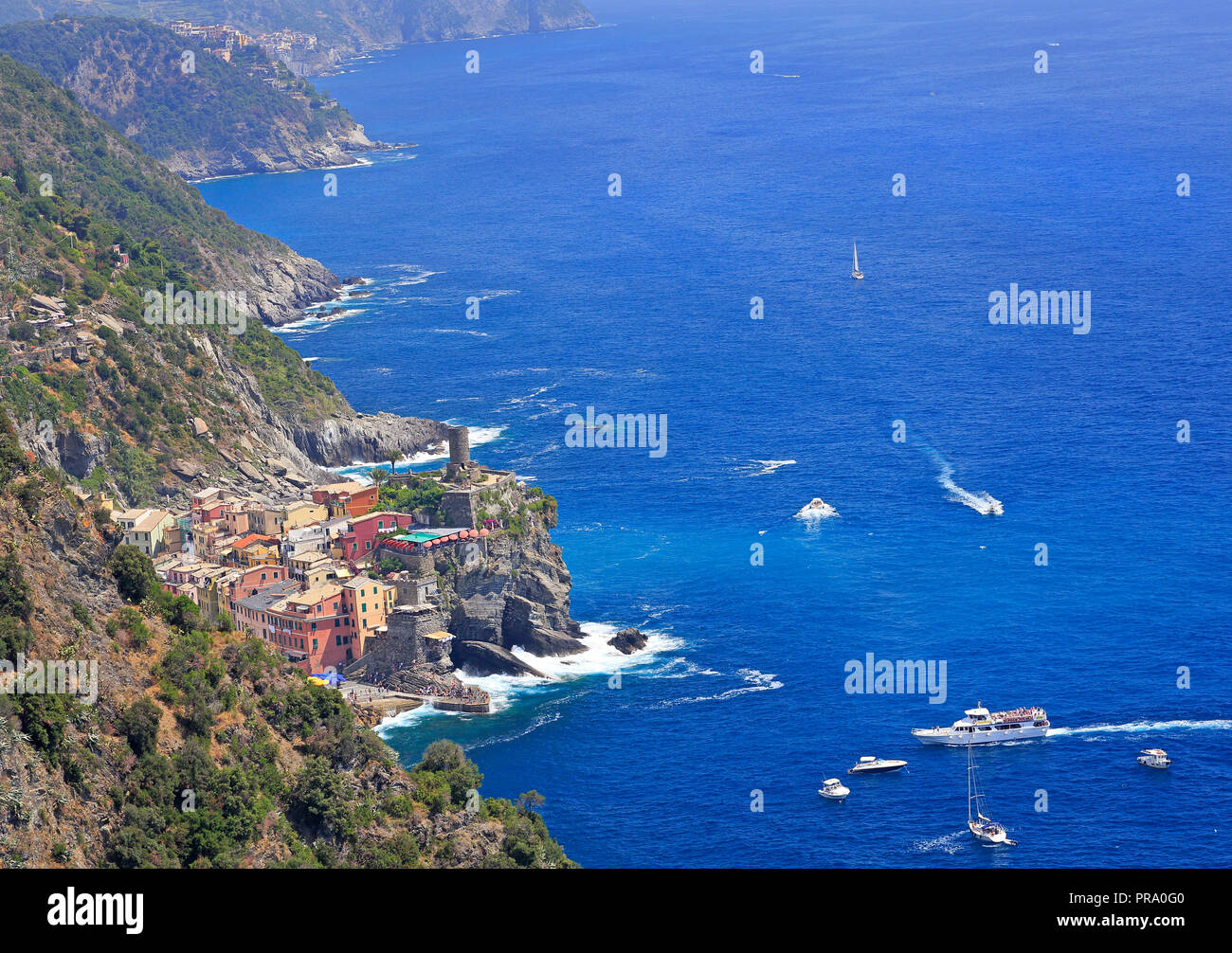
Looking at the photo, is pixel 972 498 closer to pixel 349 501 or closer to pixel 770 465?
pixel 770 465

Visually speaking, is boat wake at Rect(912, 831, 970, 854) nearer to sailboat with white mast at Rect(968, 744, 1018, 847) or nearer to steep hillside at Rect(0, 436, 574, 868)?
sailboat with white mast at Rect(968, 744, 1018, 847)

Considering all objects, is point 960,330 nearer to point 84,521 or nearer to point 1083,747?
point 1083,747

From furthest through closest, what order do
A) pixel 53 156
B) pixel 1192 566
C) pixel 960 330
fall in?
pixel 53 156, pixel 960 330, pixel 1192 566

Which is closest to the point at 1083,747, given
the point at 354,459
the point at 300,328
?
the point at 354,459

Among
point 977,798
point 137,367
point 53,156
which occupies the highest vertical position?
point 53,156

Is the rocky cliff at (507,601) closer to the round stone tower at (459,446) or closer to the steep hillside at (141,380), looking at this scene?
the round stone tower at (459,446)

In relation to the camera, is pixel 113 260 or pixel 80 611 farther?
pixel 113 260

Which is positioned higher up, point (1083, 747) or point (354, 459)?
point (354, 459)
